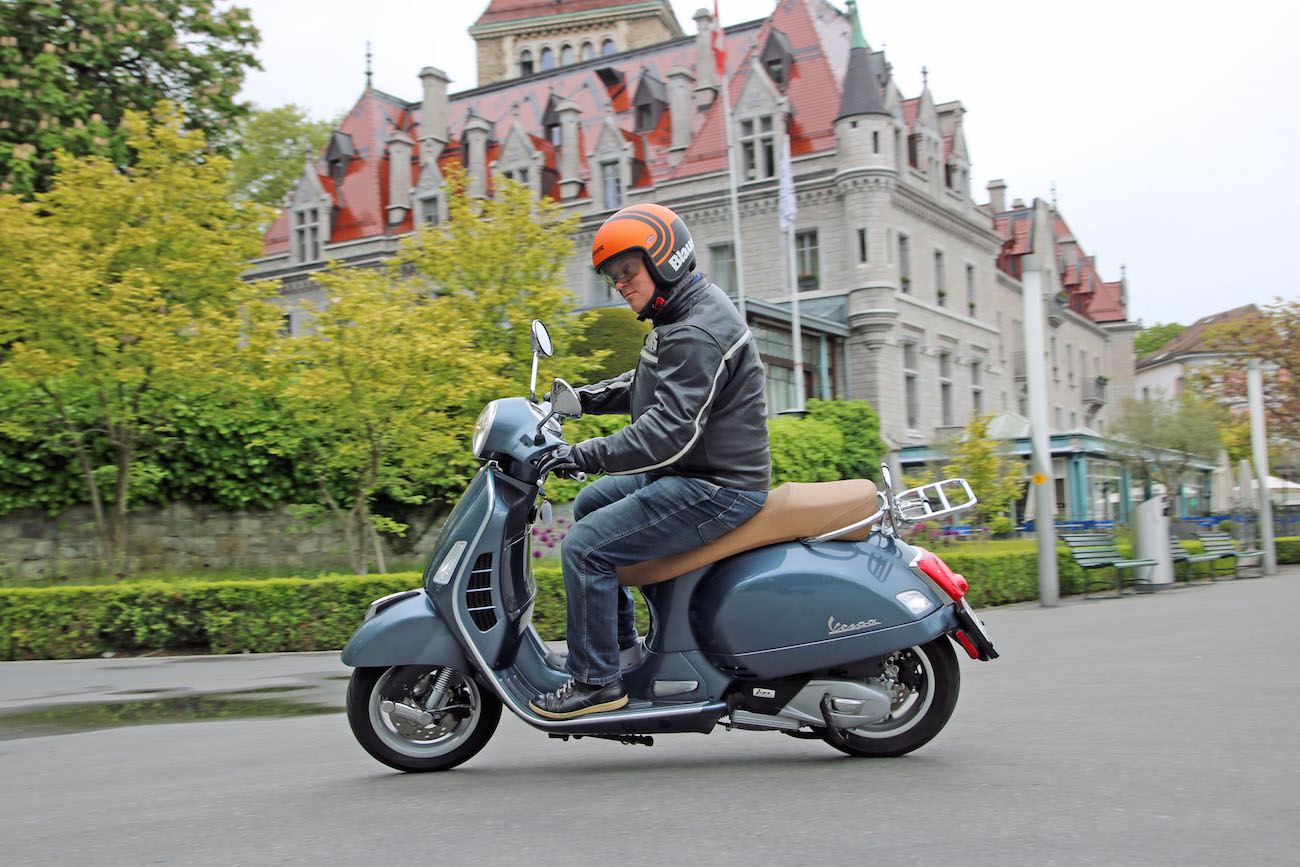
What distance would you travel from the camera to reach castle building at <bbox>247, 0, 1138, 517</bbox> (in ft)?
122

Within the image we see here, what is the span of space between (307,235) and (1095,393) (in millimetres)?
39579

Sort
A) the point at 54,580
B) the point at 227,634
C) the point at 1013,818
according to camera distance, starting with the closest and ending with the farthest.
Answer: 1. the point at 1013,818
2. the point at 227,634
3. the point at 54,580

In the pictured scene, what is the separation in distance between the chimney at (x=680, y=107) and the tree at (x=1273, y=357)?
65.0 ft

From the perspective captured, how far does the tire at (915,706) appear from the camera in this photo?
4332 millimetres

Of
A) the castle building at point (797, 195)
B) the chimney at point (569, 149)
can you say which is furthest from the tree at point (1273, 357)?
the chimney at point (569, 149)

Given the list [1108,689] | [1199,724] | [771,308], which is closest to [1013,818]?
[1199,724]

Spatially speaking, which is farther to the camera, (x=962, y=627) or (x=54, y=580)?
(x=54, y=580)

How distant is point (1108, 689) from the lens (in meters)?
6.43

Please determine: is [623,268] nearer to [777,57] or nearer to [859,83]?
[859,83]

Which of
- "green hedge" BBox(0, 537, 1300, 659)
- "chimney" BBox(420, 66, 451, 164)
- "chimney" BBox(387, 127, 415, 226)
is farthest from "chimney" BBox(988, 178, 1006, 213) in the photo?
"green hedge" BBox(0, 537, 1300, 659)

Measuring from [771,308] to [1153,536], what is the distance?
1721 centimetres

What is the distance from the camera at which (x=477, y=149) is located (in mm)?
46969

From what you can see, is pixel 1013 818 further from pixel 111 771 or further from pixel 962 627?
pixel 111 771

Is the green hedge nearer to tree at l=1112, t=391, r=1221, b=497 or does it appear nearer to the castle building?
the castle building
